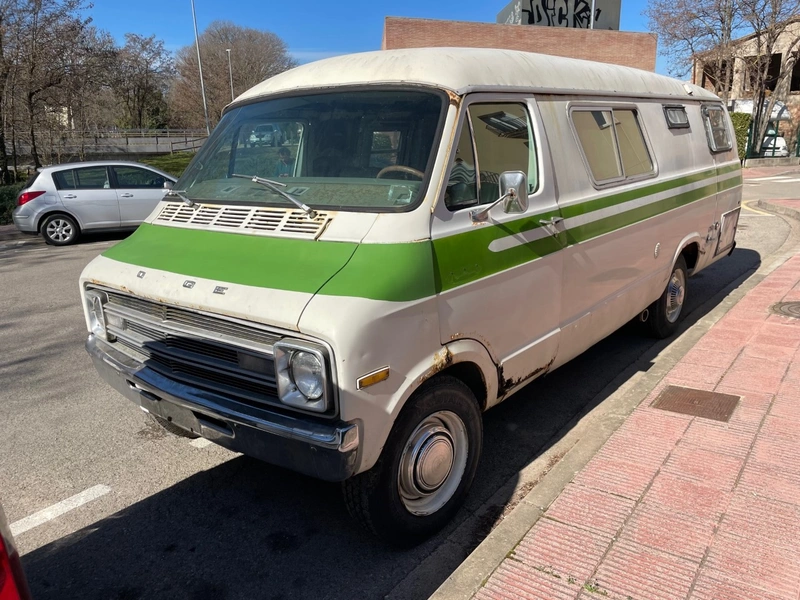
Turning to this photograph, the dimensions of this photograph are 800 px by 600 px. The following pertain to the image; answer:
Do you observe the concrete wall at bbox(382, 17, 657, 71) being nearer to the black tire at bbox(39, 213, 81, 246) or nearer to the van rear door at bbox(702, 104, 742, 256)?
the black tire at bbox(39, 213, 81, 246)

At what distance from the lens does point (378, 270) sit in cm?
270

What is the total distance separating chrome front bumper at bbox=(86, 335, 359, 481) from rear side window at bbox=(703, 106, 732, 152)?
5.51 metres

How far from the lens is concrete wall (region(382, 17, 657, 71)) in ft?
103

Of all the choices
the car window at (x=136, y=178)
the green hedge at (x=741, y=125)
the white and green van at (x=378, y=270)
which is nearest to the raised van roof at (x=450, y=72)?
the white and green van at (x=378, y=270)

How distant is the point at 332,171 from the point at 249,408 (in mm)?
1399

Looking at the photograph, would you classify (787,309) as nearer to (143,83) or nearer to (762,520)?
(762,520)

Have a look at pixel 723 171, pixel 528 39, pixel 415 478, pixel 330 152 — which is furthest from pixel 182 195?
pixel 528 39

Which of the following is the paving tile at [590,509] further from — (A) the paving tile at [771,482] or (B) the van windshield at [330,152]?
(B) the van windshield at [330,152]

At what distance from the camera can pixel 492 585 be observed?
2.61 metres

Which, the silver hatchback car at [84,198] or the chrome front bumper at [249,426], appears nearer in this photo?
the chrome front bumper at [249,426]

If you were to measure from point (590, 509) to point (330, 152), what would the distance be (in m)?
2.35

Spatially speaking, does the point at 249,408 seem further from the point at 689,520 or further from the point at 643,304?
the point at 643,304

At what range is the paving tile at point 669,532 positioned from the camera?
2811 millimetres

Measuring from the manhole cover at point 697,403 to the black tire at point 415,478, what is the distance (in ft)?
5.68
